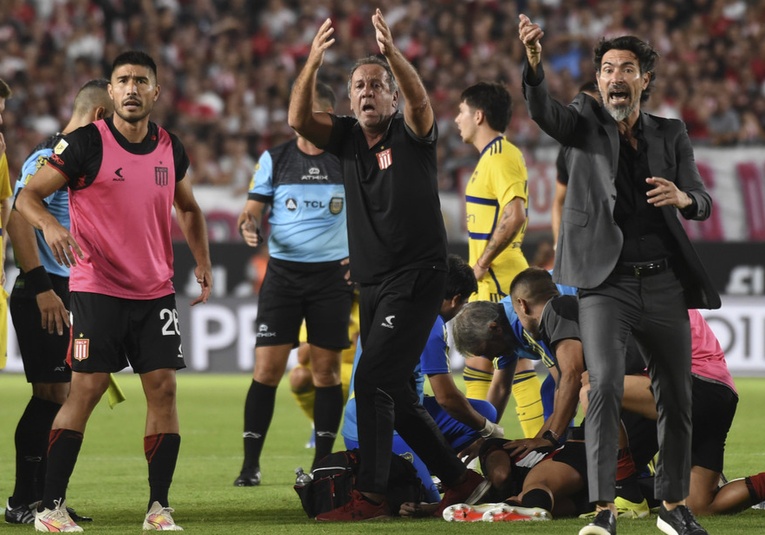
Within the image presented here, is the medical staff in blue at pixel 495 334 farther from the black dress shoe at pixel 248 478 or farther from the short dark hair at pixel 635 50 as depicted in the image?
the short dark hair at pixel 635 50

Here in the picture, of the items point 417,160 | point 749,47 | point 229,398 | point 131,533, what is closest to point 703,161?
point 749,47

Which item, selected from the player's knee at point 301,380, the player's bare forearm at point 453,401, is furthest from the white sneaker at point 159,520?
the player's knee at point 301,380

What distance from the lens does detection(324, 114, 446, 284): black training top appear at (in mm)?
6004

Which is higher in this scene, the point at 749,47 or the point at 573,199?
the point at 749,47

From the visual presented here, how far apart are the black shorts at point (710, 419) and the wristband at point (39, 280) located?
10.5ft

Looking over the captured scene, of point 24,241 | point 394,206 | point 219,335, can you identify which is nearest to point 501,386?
point 394,206

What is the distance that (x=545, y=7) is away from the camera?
21.7m

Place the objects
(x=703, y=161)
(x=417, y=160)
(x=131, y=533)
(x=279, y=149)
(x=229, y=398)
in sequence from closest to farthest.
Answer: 1. (x=131, y=533)
2. (x=417, y=160)
3. (x=279, y=149)
4. (x=229, y=398)
5. (x=703, y=161)

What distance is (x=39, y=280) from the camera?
243 inches

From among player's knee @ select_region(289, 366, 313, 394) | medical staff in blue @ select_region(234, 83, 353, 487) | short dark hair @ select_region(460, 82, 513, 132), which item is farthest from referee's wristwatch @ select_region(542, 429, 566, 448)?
Result: player's knee @ select_region(289, 366, 313, 394)

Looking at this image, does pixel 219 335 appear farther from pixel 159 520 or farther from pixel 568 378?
pixel 159 520

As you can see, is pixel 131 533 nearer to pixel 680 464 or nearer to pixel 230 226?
pixel 680 464

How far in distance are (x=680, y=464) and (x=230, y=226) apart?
1256 cm

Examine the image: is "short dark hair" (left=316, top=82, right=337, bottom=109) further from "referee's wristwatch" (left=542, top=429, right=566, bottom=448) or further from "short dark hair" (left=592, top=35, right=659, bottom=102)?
"short dark hair" (left=592, top=35, right=659, bottom=102)
